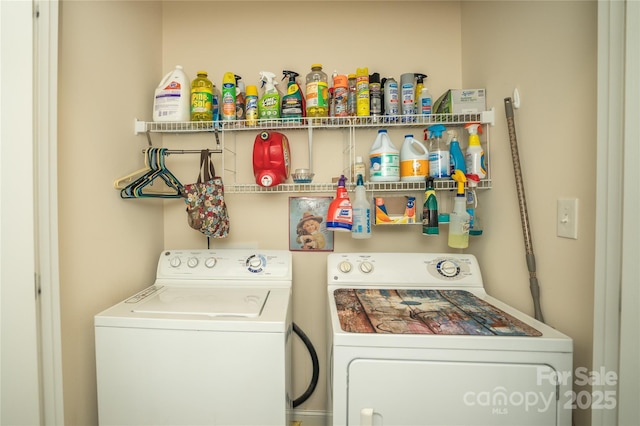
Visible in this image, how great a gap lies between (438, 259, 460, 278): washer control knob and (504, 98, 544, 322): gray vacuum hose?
1.20 feet

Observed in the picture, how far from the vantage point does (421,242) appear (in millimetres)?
1754

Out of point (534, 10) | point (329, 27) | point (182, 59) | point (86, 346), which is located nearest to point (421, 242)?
point (534, 10)

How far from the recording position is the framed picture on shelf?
5.79 feet

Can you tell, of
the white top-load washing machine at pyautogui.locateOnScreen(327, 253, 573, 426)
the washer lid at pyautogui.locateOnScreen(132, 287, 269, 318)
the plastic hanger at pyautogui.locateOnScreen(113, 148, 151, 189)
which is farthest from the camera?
the plastic hanger at pyautogui.locateOnScreen(113, 148, 151, 189)

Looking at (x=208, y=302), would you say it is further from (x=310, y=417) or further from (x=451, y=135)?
(x=451, y=135)

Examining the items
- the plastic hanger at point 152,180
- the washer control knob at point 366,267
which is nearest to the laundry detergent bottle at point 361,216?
the washer control knob at point 366,267

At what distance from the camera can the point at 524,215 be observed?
1160mm

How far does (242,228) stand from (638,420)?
181cm

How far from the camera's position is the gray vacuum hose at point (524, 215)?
1.10m

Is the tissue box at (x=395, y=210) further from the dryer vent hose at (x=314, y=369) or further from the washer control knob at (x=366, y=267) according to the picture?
the dryer vent hose at (x=314, y=369)

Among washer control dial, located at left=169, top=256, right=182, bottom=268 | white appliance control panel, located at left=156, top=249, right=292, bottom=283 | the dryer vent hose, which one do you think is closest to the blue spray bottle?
white appliance control panel, located at left=156, top=249, right=292, bottom=283

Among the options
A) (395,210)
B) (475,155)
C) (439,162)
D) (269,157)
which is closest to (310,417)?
(395,210)

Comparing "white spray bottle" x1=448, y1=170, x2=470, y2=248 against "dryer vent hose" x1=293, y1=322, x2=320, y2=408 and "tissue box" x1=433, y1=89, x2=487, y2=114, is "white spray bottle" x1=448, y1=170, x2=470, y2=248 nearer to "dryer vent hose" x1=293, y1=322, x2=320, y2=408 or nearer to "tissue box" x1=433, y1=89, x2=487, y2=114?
"tissue box" x1=433, y1=89, x2=487, y2=114

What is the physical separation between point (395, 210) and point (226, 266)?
42.7 inches
